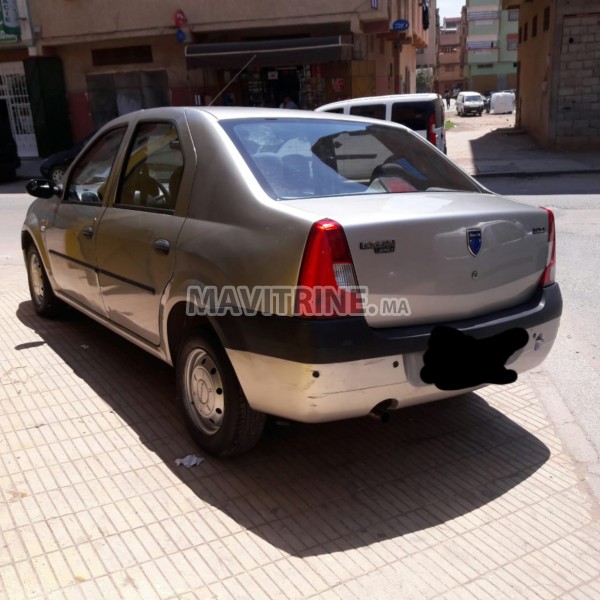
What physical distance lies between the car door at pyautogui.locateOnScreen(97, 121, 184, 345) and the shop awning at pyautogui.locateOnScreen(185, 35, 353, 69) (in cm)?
1575

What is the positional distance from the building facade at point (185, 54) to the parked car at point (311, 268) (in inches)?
628

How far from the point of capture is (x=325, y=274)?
8.99ft

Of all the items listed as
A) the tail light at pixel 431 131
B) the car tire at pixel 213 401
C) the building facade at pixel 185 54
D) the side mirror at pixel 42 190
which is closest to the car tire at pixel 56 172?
the building facade at pixel 185 54

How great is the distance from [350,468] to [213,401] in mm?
772

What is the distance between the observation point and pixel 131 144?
4.10 m

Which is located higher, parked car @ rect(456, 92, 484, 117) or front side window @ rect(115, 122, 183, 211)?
front side window @ rect(115, 122, 183, 211)

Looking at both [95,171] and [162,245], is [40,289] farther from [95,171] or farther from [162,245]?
[162,245]

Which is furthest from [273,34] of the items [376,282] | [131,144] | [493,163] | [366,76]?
[376,282]

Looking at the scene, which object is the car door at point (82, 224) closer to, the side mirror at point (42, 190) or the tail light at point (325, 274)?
the side mirror at point (42, 190)

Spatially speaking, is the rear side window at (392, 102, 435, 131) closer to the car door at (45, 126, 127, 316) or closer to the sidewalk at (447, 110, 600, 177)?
the sidewalk at (447, 110, 600, 177)

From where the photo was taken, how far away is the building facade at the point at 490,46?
245ft

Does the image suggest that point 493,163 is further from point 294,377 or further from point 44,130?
point 294,377

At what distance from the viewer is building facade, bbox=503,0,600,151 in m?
18.3

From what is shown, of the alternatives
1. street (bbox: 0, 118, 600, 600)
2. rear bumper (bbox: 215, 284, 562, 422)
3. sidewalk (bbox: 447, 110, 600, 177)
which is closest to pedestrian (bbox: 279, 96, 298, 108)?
sidewalk (bbox: 447, 110, 600, 177)
